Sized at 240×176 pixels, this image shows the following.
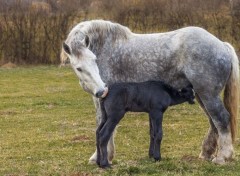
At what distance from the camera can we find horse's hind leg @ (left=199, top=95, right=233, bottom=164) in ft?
27.6

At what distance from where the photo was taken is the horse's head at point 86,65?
807 centimetres

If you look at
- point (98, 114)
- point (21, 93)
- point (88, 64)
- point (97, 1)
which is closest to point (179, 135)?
point (98, 114)

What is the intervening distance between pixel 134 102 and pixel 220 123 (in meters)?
1.37

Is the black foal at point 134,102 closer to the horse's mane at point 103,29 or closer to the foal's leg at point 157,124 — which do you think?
the foal's leg at point 157,124

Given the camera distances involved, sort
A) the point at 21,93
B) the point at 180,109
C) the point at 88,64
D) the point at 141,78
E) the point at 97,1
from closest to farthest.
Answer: the point at 88,64, the point at 141,78, the point at 180,109, the point at 21,93, the point at 97,1

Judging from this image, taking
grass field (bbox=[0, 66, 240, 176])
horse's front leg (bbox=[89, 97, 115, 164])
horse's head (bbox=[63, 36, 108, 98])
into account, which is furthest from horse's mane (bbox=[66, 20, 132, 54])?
grass field (bbox=[0, 66, 240, 176])

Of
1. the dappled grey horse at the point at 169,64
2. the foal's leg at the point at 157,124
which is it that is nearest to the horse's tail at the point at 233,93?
the dappled grey horse at the point at 169,64

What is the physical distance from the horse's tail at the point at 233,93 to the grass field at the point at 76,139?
69 centimetres

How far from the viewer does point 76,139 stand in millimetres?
12914

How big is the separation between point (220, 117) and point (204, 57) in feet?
3.11

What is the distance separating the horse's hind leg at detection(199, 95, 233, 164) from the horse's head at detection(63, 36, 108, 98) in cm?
162

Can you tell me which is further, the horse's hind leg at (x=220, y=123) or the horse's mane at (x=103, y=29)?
the horse's mane at (x=103, y=29)

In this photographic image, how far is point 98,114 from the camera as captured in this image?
8.85 m

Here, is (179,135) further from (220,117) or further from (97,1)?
(97,1)
